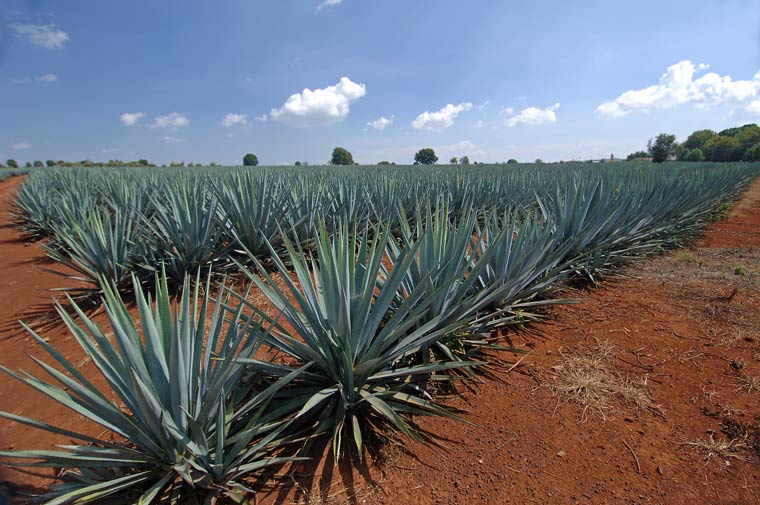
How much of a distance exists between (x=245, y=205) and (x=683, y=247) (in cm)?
597

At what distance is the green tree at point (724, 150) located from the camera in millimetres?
48469

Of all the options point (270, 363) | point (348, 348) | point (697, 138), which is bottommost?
point (270, 363)

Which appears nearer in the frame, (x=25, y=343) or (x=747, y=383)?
(x=747, y=383)

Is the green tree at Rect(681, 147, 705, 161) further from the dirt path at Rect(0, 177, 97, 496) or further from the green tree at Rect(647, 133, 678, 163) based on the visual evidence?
the dirt path at Rect(0, 177, 97, 496)

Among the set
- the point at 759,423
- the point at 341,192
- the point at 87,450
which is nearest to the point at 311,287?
the point at 87,450

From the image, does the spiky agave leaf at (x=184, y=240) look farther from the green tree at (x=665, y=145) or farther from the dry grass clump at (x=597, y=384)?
the green tree at (x=665, y=145)

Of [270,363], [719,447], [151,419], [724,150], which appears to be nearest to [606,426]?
[719,447]

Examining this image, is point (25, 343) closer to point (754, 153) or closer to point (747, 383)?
point (747, 383)

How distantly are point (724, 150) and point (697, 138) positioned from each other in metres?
24.2

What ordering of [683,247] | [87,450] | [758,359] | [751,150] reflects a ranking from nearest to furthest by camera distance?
[87,450], [758,359], [683,247], [751,150]

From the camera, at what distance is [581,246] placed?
3.32 meters

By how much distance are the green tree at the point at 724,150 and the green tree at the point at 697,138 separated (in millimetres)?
15190

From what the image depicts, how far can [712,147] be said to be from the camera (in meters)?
54.5

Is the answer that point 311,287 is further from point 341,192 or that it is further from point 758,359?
point 341,192
